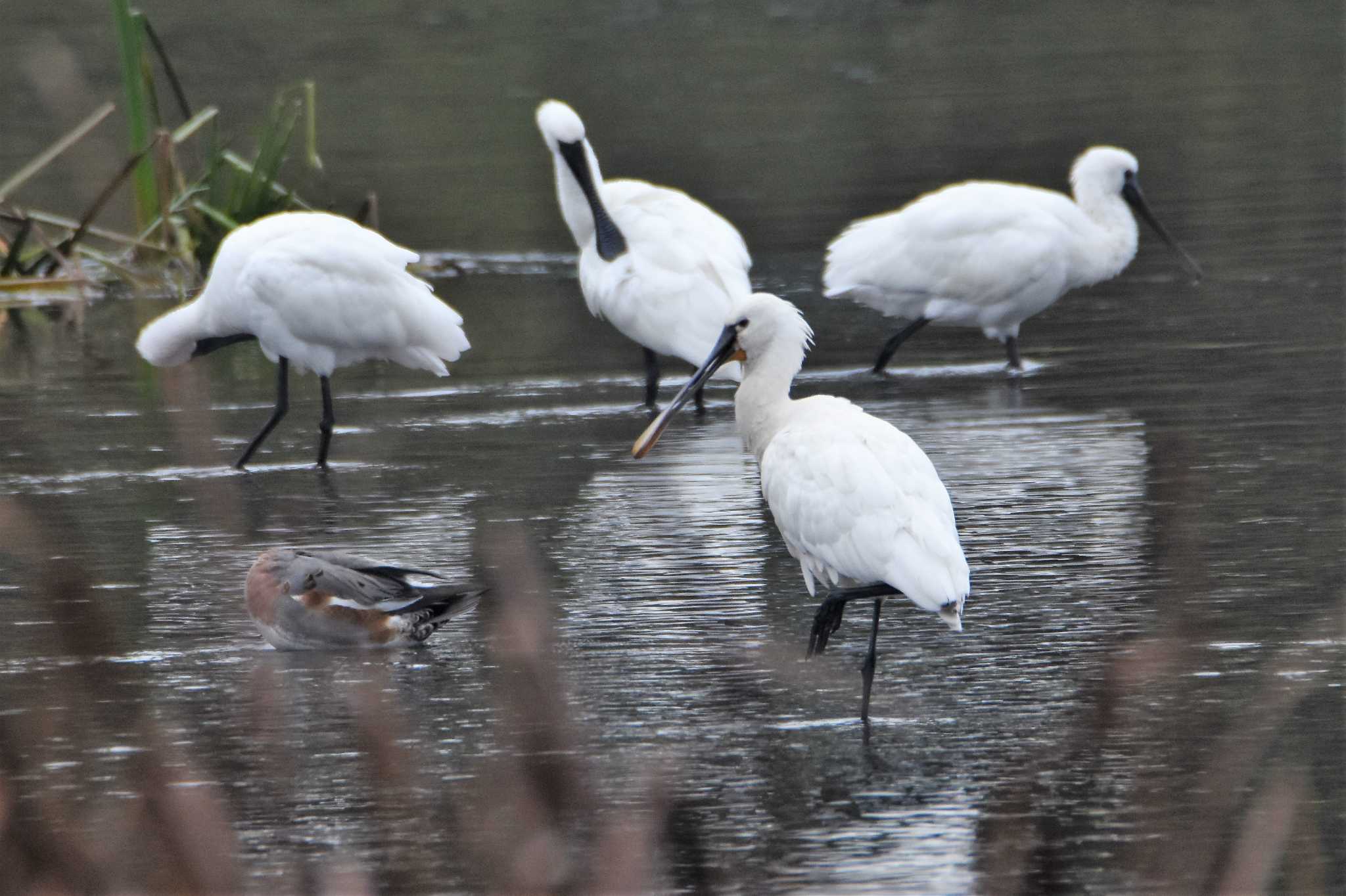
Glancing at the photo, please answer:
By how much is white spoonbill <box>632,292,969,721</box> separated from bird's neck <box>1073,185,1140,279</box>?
4823mm

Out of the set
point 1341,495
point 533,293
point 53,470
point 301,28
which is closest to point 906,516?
point 1341,495

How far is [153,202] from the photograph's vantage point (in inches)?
539

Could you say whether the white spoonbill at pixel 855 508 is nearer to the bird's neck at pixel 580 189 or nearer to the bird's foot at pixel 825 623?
the bird's foot at pixel 825 623

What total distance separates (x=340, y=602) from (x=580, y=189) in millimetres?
4955

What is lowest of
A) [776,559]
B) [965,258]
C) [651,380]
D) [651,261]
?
[776,559]

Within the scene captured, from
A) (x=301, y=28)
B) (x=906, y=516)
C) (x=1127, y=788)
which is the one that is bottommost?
(x=1127, y=788)

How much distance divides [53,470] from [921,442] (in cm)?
360

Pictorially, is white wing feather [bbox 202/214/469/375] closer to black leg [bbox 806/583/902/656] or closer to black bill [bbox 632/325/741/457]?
black bill [bbox 632/325/741/457]

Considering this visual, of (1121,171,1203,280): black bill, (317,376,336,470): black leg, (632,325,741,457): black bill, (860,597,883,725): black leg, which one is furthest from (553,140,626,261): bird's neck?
(860,597,883,725): black leg

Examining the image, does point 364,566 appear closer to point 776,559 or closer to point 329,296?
point 776,559

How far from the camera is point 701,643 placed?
6.45 meters

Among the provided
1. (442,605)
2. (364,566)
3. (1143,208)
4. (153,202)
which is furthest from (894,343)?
(153,202)

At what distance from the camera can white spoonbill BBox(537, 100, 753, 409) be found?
9.94 metres

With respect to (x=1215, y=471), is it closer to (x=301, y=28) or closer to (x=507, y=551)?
(x=507, y=551)
